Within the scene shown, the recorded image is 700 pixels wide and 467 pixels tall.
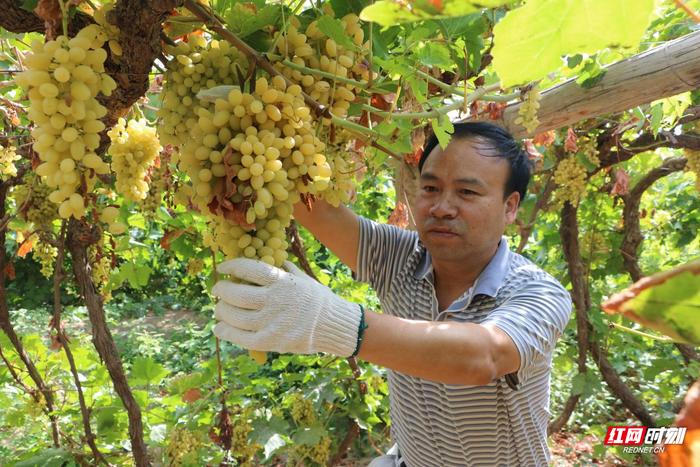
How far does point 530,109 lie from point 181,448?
80.2 inches

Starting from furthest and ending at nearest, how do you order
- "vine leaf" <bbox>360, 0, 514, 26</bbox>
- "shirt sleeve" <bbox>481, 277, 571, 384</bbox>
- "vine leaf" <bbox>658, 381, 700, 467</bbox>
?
"shirt sleeve" <bbox>481, 277, 571, 384</bbox>
"vine leaf" <bbox>360, 0, 514, 26</bbox>
"vine leaf" <bbox>658, 381, 700, 467</bbox>

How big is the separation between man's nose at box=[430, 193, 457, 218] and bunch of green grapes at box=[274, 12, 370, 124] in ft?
2.57

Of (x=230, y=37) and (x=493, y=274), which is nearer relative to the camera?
(x=230, y=37)

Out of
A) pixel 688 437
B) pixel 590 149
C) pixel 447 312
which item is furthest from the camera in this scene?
pixel 590 149

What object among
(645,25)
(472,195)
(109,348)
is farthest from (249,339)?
(109,348)

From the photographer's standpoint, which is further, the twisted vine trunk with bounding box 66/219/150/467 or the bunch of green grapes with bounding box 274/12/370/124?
the twisted vine trunk with bounding box 66/219/150/467

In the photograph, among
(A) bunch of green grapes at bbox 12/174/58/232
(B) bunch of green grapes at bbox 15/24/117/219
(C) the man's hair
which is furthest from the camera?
(A) bunch of green grapes at bbox 12/174/58/232

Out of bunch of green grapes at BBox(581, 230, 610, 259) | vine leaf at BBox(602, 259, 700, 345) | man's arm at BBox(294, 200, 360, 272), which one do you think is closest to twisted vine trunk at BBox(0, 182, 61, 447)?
man's arm at BBox(294, 200, 360, 272)

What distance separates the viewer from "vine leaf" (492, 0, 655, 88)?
53cm

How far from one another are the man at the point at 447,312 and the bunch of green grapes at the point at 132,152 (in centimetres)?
33

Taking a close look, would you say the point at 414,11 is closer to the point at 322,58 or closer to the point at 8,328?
the point at 322,58

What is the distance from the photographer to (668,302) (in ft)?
1.08

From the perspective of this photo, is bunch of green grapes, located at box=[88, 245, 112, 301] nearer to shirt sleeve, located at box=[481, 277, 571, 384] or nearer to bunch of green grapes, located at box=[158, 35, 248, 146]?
bunch of green grapes, located at box=[158, 35, 248, 146]

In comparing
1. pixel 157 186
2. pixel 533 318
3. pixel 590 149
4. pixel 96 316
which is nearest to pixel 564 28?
pixel 533 318
